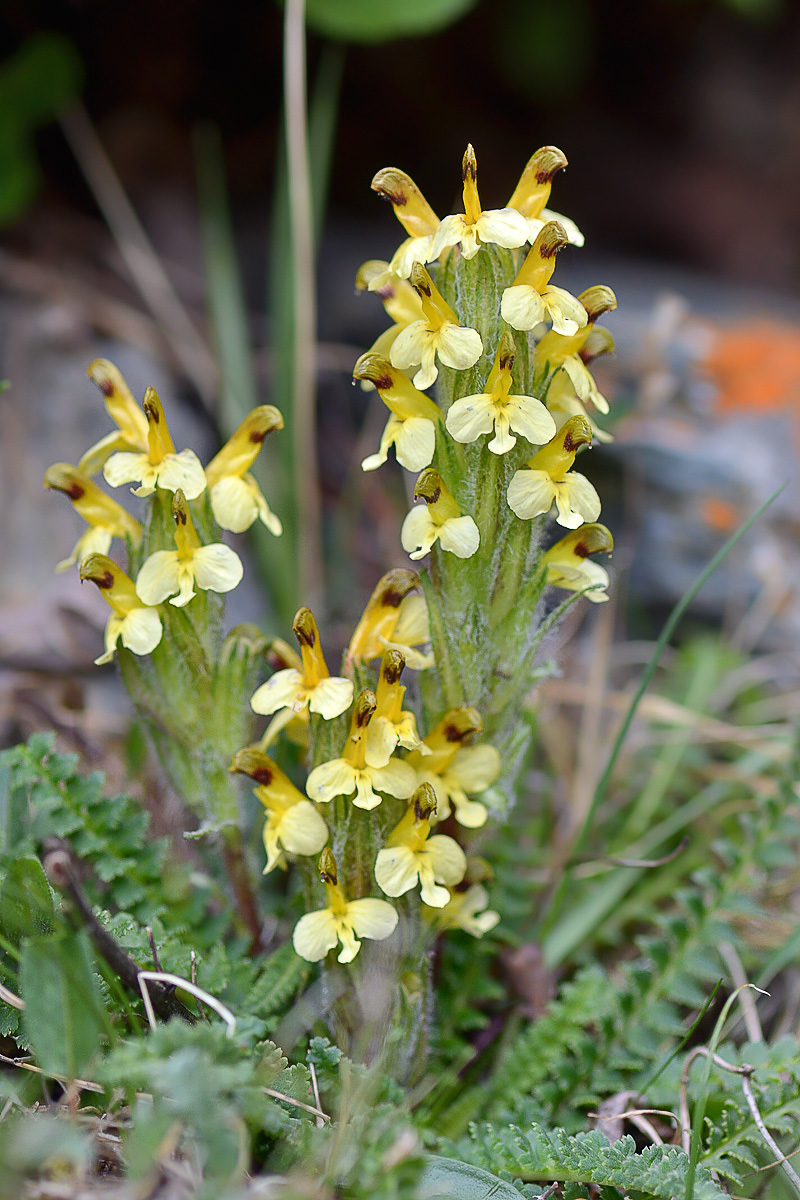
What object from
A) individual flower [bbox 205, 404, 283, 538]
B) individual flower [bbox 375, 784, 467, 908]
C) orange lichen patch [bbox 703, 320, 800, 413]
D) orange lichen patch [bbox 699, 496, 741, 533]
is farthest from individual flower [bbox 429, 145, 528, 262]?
orange lichen patch [bbox 703, 320, 800, 413]

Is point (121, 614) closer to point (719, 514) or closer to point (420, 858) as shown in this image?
point (420, 858)

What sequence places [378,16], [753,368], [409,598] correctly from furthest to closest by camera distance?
[753,368]
[378,16]
[409,598]

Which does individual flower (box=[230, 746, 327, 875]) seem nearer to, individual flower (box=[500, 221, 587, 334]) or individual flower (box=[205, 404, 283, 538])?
individual flower (box=[205, 404, 283, 538])

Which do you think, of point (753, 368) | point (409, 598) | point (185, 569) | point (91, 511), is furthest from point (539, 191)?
point (753, 368)

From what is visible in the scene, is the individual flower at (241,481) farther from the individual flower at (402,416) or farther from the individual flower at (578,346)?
the individual flower at (578,346)

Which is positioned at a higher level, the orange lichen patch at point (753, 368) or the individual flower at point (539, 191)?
the individual flower at point (539, 191)

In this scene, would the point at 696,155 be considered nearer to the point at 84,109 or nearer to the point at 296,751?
the point at 84,109

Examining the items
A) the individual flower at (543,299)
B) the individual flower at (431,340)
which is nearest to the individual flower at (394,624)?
the individual flower at (431,340)

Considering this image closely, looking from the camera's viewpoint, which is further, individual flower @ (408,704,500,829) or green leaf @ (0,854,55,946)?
individual flower @ (408,704,500,829)
